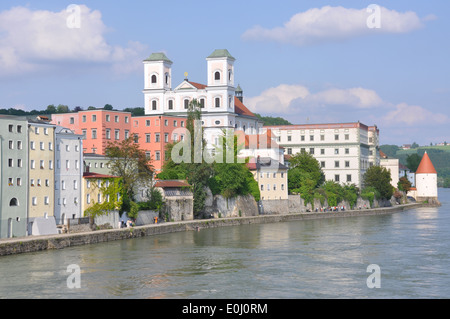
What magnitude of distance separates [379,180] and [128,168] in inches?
2223

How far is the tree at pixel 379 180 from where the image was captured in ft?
360

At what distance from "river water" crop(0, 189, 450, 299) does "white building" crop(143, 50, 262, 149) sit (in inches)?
1533

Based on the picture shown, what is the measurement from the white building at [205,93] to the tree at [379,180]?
24.5 meters

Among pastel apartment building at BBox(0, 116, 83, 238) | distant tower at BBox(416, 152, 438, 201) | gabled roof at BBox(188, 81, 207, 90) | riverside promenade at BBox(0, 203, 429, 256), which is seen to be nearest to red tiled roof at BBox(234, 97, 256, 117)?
gabled roof at BBox(188, 81, 207, 90)

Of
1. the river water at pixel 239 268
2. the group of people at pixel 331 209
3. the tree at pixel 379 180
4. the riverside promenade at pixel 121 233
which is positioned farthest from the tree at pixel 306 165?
the river water at pixel 239 268

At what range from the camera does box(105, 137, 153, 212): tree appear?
61.9m

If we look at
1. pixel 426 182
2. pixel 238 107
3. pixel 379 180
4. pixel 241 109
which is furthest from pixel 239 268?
pixel 426 182

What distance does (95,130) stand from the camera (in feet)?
264

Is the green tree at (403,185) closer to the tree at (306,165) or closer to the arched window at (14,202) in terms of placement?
the tree at (306,165)

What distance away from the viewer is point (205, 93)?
96188 mm

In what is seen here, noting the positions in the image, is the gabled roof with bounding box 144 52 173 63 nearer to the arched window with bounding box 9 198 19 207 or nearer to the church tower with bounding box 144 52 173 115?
the church tower with bounding box 144 52 173 115
